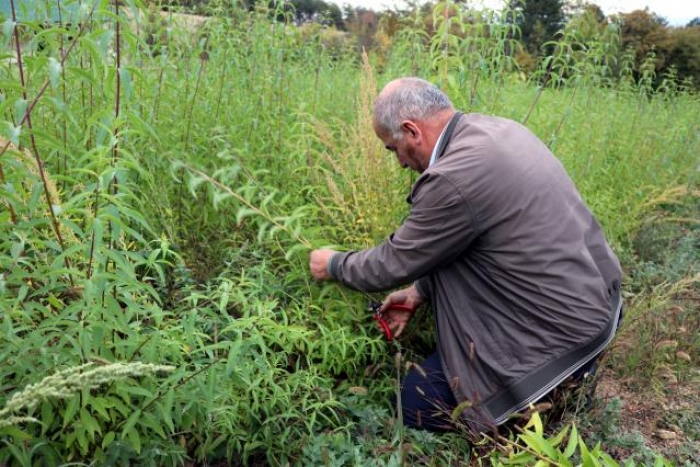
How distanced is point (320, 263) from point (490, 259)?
2.47ft

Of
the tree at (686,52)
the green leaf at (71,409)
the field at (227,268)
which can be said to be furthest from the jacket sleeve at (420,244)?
the tree at (686,52)

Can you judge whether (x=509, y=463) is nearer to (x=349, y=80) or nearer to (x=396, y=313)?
(x=396, y=313)

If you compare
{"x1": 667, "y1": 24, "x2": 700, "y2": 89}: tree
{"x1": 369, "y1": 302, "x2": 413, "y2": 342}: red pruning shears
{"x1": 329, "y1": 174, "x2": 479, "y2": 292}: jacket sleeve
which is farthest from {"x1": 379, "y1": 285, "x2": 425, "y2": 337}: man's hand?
{"x1": 667, "y1": 24, "x2": 700, "y2": 89}: tree

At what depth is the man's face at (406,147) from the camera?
269 cm

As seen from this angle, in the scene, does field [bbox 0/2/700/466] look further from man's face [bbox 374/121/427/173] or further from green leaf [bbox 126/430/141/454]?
man's face [bbox 374/121/427/173]

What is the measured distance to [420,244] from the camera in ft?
8.09

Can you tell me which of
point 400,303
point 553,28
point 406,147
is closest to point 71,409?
point 400,303

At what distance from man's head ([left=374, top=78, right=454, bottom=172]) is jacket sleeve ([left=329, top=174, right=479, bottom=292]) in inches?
10.8

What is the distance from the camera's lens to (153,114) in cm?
300

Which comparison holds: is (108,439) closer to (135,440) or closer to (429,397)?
(135,440)

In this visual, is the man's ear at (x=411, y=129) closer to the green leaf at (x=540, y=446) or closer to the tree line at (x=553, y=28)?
the tree line at (x=553, y=28)

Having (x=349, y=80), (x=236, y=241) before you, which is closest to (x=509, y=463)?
(x=236, y=241)

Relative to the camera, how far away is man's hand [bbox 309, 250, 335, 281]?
2637 mm

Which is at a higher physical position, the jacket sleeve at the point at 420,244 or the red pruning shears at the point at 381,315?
the jacket sleeve at the point at 420,244
